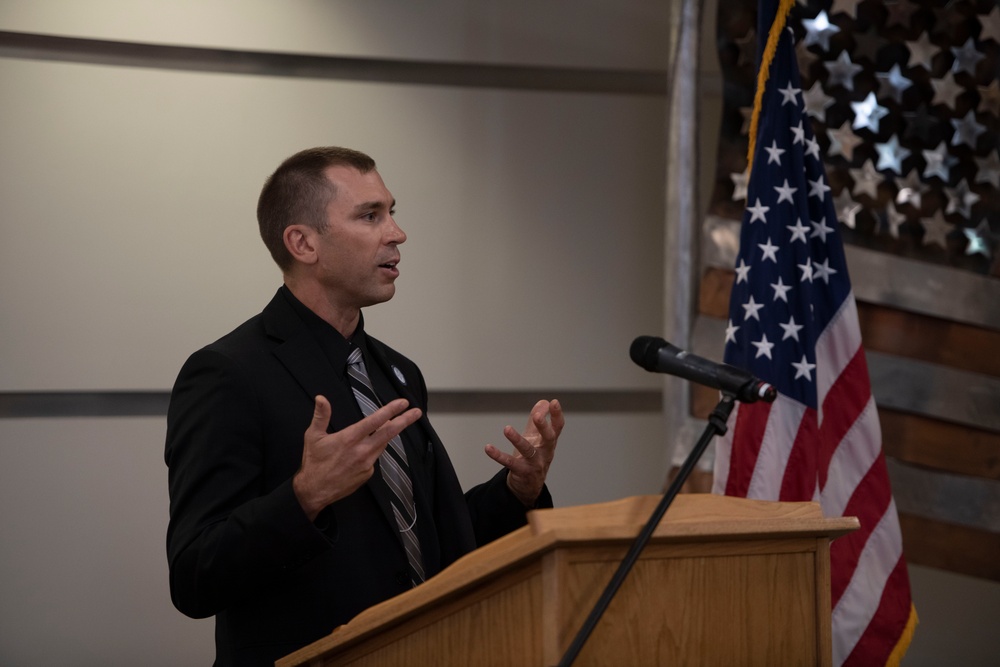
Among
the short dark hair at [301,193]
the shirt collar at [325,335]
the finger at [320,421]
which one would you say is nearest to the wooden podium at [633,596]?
the finger at [320,421]

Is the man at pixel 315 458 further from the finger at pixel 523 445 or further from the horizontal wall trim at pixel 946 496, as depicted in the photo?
the horizontal wall trim at pixel 946 496

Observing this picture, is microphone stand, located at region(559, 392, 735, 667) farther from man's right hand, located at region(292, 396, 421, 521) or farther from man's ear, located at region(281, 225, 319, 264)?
man's ear, located at region(281, 225, 319, 264)

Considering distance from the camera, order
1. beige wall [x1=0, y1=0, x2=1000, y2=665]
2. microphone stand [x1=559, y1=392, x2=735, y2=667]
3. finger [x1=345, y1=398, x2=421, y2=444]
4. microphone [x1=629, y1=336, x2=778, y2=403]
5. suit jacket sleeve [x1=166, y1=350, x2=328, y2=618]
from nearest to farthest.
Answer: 1. microphone stand [x1=559, y1=392, x2=735, y2=667]
2. microphone [x1=629, y1=336, x2=778, y2=403]
3. finger [x1=345, y1=398, x2=421, y2=444]
4. suit jacket sleeve [x1=166, y1=350, x2=328, y2=618]
5. beige wall [x1=0, y1=0, x2=1000, y2=665]

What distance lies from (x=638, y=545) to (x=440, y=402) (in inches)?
88.3

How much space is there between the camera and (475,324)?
137 inches

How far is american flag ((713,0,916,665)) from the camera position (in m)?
2.74

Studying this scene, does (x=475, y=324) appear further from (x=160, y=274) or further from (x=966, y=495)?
(x=966, y=495)

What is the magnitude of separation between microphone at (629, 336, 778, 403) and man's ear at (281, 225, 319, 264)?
925mm

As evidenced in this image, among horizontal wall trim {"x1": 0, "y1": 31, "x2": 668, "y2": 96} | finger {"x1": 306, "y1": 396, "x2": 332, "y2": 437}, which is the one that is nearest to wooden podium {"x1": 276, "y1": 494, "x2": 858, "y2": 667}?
finger {"x1": 306, "y1": 396, "x2": 332, "y2": 437}

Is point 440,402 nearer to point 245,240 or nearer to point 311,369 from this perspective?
point 245,240

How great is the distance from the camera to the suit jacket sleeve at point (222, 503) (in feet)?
5.44

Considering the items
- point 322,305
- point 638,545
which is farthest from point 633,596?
point 322,305

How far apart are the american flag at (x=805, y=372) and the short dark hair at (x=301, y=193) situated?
1.25m

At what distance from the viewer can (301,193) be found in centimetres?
220
